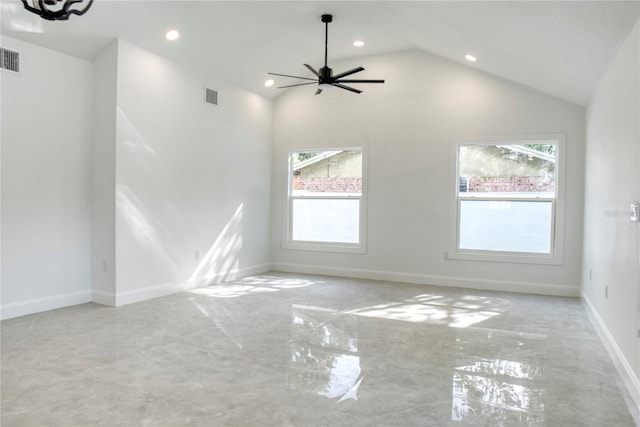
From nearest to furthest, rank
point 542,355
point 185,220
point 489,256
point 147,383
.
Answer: point 147,383 < point 542,355 < point 185,220 < point 489,256

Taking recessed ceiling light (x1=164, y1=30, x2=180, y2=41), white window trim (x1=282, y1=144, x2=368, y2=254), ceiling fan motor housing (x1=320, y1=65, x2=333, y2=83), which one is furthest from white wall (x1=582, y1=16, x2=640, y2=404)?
recessed ceiling light (x1=164, y1=30, x2=180, y2=41)

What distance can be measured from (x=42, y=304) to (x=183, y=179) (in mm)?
2181

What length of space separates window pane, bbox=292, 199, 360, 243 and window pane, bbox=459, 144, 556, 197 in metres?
1.80

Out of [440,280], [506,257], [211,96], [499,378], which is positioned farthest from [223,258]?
[499,378]

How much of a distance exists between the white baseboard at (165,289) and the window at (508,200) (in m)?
3.32

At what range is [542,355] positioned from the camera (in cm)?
360

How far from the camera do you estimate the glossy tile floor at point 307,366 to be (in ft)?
8.33

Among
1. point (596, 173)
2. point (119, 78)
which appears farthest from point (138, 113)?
point (596, 173)

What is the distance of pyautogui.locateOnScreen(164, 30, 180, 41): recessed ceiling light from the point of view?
5.12 meters

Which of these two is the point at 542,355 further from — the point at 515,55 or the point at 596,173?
the point at 515,55

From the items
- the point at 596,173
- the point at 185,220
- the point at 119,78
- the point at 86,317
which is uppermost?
the point at 119,78

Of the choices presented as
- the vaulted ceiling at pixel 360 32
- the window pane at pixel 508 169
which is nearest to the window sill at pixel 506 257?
the window pane at pixel 508 169

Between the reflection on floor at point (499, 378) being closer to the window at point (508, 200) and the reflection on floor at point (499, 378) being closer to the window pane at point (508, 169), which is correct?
the window at point (508, 200)

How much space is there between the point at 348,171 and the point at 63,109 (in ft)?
13.6
